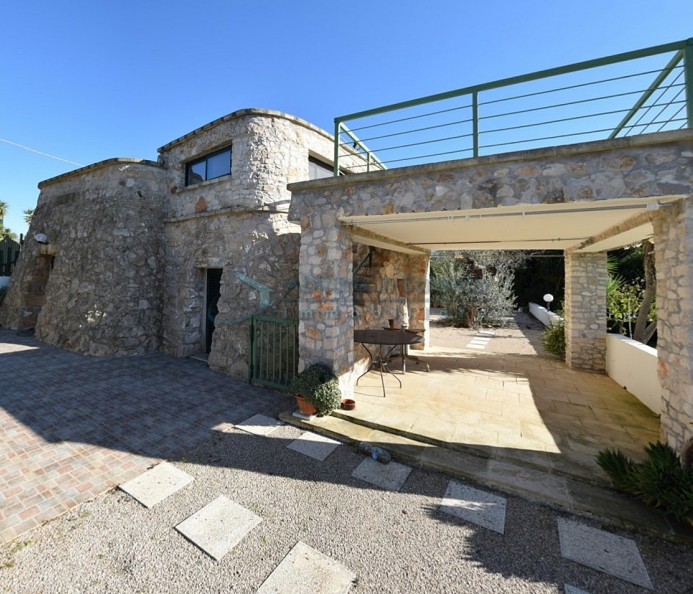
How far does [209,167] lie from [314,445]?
305 inches

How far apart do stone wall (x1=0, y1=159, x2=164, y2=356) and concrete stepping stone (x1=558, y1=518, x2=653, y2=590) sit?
384 inches

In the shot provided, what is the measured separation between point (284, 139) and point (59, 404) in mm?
7113

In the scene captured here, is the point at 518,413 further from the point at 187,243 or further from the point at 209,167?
the point at 209,167

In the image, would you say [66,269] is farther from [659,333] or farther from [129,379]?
[659,333]

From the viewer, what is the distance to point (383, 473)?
357cm

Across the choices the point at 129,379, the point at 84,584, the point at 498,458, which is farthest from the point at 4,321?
the point at 498,458

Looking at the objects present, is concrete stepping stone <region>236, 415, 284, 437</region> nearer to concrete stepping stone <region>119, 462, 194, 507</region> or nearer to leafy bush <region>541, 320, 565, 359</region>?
concrete stepping stone <region>119, 462, 194, 507</region>

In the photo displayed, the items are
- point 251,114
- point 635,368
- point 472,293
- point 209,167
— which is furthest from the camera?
point 472,293

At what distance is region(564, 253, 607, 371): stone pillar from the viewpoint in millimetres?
7293

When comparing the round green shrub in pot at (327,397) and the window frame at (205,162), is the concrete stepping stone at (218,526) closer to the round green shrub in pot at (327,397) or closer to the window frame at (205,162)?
the round green shrub in pot at (327,397)

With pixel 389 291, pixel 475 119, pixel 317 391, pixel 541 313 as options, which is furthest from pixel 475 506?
pixel 541 313

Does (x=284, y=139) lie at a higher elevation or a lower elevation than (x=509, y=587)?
higher

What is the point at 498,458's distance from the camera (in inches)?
146

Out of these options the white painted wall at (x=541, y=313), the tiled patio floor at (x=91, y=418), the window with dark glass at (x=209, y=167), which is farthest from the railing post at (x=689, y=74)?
the white painted wall at (x=541, y=313)
